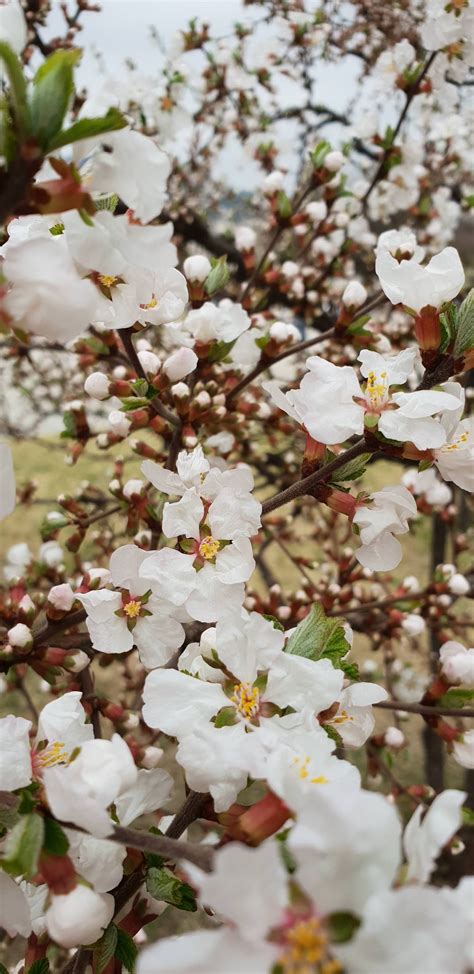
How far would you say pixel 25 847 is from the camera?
448 millimetres

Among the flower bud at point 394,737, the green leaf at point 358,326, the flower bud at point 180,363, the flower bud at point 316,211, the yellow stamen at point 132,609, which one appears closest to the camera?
the yellow stamen at point 132,609

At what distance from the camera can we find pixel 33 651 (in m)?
0.86

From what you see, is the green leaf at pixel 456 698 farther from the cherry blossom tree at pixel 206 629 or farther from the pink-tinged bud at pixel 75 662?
the pink-tinged bud at pixel 75 662

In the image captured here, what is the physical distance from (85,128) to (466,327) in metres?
0.41

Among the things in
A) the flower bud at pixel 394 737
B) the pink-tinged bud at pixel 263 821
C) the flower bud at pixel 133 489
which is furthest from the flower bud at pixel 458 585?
the pink-tinged bud at pixel 263 821

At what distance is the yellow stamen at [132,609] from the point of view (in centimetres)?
81

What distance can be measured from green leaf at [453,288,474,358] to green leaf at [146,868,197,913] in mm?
559

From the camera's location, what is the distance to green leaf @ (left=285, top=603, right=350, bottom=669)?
648mm

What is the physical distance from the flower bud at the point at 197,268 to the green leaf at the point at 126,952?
0.87m

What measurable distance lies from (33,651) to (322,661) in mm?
419

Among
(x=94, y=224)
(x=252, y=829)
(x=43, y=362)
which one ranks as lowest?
(x=43, y=362)

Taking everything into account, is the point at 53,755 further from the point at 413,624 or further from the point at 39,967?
the point at 413,624

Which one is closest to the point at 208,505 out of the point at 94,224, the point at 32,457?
the point at 94,224

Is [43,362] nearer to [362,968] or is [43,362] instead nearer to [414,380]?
[414,380]
